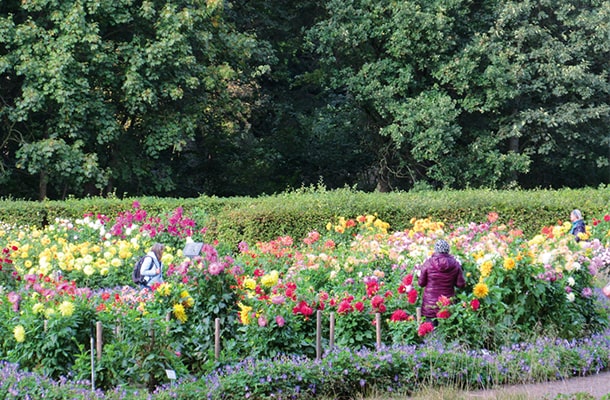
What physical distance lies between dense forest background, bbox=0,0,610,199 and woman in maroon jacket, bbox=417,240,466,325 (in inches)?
597

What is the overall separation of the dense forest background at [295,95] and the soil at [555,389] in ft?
53.8

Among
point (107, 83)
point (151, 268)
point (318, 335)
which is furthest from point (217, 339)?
point (107, 83)

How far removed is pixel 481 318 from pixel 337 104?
2148 centimetres

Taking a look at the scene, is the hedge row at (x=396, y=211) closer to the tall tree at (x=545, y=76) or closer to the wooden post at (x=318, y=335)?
the tall tree at (x=545, y=76)

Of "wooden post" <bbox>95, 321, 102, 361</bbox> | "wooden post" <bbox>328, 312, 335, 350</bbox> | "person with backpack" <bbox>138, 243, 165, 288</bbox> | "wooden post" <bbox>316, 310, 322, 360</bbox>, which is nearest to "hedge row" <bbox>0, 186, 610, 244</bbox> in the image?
"person with backpack" <bbox>138, 243, 165, 288</bbox>

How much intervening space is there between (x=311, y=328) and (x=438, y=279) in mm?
1410

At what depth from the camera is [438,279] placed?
8.52 metres

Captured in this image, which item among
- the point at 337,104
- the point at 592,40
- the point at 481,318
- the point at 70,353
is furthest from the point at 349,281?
the point at 337,104

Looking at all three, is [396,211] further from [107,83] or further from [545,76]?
[545,76]

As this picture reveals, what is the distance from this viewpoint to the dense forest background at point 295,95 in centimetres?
2256

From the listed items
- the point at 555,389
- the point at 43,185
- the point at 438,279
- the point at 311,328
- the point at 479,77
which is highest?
the point at 479,77

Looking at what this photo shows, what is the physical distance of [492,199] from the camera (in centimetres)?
1698

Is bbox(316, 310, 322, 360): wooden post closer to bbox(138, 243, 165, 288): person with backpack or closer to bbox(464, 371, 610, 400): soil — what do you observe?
bbox(464, 371, 610, 400): soil

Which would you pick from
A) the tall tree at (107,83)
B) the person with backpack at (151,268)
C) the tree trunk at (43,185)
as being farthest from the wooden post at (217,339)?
the tree trunk at (43,185)
